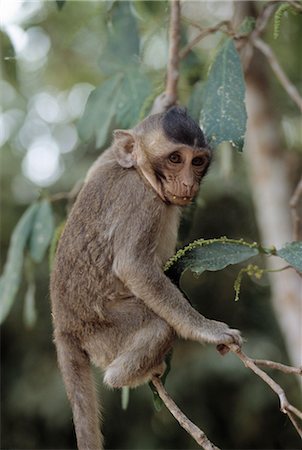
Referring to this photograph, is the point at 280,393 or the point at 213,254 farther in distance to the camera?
the point at 213,254

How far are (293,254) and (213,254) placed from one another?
0.25 m

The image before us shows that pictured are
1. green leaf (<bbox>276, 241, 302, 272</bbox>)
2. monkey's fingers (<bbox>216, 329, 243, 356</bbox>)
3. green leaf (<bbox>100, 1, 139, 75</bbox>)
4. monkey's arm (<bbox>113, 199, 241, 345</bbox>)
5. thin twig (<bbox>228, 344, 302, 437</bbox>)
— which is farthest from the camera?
green leaf (<bbox>100, 1, 139, 75</bbox>)

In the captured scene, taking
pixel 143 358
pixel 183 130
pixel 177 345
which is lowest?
pixel 177 345

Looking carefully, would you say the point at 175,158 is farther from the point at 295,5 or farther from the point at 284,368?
the point at 284,368

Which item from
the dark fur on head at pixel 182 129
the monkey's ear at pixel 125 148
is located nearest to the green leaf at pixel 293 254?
the dark fur on head at pixel 182 129

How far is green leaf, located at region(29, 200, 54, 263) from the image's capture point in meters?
3.25

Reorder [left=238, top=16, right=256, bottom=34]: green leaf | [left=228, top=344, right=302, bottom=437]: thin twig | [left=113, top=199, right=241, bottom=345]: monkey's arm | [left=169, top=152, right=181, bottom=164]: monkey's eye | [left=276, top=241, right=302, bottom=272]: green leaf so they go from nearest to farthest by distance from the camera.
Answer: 1. [left=228, top=344, right=302, bottom=437]: thin twig
2. [left=276, top=241, right=302, bottom=272]: green leaf
3. [left=113, top=199, right=241, bottom=345]: monkey's arm
4. [left=169, top=152, right=181, bottom=164]: monkey's eye
5. [left=238, top=16, right=256, bottom=34]: green leaf

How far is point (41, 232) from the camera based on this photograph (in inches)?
129

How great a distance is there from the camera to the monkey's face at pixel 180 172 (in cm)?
243

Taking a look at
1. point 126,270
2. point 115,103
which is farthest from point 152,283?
point 115,103

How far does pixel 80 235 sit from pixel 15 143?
6822 mm

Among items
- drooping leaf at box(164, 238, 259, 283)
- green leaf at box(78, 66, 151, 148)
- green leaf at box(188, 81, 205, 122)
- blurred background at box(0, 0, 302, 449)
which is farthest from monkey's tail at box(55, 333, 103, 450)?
blurred background at box(0, 0, 302, 449)

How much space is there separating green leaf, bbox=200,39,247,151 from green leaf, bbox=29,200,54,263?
1.03 metres

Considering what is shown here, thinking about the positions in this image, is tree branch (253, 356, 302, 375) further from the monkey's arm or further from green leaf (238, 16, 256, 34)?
green leaf (238, 16, 256, 34)
